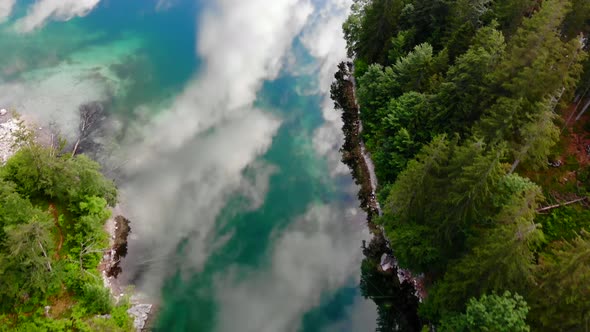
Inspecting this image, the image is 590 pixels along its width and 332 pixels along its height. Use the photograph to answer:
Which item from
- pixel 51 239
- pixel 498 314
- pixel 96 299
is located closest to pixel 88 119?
pixel 51 239

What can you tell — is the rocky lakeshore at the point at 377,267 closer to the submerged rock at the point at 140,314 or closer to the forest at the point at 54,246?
the submerged rock at the point at 140,314

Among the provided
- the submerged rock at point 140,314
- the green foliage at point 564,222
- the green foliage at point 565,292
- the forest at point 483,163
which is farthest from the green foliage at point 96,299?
the green foliage at point 564,222

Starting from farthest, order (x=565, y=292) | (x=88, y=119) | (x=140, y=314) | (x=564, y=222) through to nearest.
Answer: (x=88, y=119)
(x=564, y=222)
(x=140, y=314)
(x=565, y=292)

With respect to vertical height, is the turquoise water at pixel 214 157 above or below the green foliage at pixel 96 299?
above

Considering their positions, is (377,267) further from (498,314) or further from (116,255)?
(116,255)

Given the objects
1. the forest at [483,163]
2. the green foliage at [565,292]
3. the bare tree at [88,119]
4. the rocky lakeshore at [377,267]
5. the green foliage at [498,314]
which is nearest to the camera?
the green foliage at [565,292]

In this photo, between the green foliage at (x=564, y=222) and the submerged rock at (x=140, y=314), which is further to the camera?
the green foliage at (x=564, y=222)

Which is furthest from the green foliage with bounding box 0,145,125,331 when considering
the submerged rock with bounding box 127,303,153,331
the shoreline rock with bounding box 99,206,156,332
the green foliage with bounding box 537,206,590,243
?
the green foliage with bounding box 537,206,590,243
